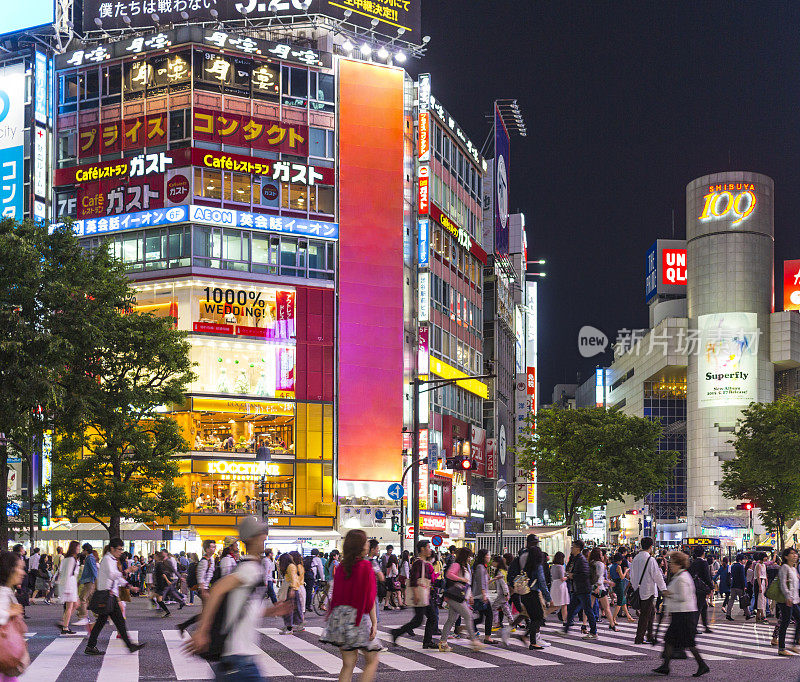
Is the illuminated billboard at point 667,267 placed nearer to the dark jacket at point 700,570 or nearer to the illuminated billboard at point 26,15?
the illuminated billboard at point 26,15

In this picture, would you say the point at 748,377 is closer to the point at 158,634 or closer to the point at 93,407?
the point at 93,407

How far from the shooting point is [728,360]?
12938cm

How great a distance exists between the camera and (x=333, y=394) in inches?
2254

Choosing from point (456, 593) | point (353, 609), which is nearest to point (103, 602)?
point (456, 593)

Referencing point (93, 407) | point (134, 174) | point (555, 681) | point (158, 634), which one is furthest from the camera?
point (134, 174)

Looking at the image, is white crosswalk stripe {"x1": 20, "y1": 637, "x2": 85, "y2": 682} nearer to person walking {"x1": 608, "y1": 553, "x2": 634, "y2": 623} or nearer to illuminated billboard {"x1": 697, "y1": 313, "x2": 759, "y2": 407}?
person walking {"x1": 608, "y1": 553, "x2": 634, "y2": 623}

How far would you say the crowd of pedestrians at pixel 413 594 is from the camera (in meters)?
7.78

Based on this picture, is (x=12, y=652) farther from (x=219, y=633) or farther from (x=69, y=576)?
(x=69, y=576)

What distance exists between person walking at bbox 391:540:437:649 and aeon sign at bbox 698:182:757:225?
388ft

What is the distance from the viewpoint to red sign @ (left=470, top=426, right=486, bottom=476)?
245 ft

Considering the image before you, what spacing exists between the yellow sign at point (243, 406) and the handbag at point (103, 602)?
37.7 m

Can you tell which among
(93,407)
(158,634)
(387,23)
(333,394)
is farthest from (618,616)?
(387,23)

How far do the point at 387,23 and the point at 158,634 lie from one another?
48323mm

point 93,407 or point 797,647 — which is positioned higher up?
point 93,407
